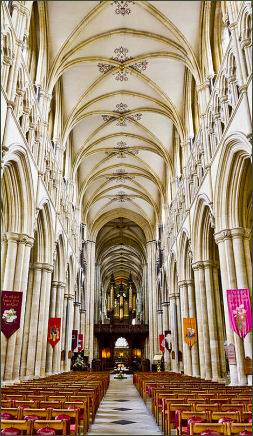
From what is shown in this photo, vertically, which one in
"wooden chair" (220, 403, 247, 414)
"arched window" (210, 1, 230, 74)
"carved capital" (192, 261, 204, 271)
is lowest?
"wooden chair" (220, 403, 247, 414)

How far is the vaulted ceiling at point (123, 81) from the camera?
15555mm

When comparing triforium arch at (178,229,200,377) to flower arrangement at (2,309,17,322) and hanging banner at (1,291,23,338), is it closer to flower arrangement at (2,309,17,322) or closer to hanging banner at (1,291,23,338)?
hanging banner at (1,291,23,338)

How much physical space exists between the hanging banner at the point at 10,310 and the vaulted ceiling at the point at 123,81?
1033 centimetres

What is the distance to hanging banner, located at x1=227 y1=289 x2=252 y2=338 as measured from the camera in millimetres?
9898

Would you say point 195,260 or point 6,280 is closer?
point 6,280

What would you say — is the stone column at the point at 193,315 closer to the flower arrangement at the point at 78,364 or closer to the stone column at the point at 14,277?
the stone column at the point at 14,277

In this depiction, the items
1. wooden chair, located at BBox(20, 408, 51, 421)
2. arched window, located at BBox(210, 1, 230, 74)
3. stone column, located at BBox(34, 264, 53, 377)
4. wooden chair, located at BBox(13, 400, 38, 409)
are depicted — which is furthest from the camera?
stone column, located at BBox(34, 264, 53, 377)

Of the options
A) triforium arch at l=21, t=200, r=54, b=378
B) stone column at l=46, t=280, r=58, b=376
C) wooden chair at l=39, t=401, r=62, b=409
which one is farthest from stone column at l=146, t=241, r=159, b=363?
wooden chair at l=39, t=401, r=62, b=409

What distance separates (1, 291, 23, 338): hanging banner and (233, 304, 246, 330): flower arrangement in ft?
19.3

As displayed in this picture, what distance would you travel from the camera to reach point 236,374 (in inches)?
435

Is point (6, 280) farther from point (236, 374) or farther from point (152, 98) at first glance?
point (152, 98)

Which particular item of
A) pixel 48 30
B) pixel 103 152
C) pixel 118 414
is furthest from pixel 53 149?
pixel 118 414

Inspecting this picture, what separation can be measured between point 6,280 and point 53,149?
28.0 ft

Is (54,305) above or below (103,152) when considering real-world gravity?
below
